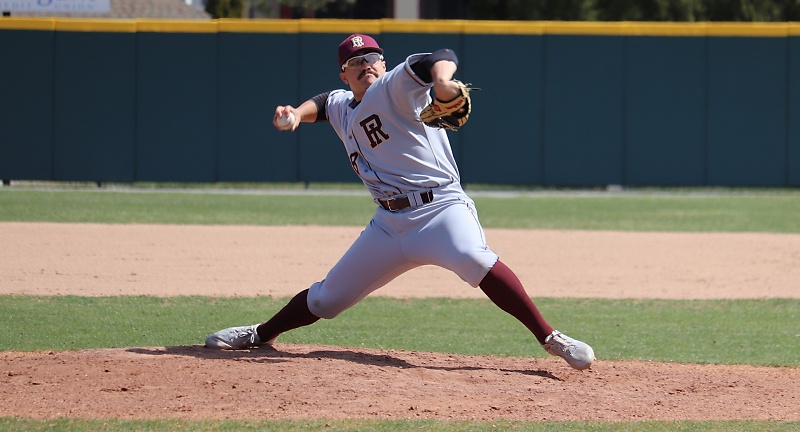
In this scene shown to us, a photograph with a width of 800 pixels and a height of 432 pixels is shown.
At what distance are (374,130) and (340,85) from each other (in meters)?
11.9

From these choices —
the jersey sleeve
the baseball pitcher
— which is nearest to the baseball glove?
the baseball pitcher

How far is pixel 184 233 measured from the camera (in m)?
11.4

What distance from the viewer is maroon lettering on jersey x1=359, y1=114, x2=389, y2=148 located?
4.86 metres

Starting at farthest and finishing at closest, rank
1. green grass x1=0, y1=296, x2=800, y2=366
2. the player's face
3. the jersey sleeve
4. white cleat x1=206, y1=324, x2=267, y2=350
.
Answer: green grass x1=0, y1=296, x2=800, y2=366 → white cleat x1=206, y1=324, x2=267, y2=350 → the jersey sleeve → the player's face

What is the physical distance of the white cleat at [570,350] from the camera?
16.3 ft

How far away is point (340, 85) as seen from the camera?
16.6 meters

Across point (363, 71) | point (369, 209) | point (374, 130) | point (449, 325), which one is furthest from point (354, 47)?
point (369, 209)

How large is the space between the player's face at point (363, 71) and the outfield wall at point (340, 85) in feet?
37.8

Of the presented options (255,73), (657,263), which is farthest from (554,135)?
(657,263)

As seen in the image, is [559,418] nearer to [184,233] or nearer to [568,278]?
[568,278]

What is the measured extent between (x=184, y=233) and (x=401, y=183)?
6.86 meters

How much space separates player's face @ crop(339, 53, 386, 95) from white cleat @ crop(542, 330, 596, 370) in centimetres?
149

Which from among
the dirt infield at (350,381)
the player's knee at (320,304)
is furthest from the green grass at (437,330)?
the player's knee at (320,304)

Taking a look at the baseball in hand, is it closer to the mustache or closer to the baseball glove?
the mustache
